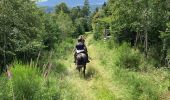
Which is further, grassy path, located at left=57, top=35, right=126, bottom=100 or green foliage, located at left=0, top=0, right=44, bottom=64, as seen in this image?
green foliage, located at left=0, top=0, right=44, bottom=64

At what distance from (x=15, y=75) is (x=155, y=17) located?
9.98 meters

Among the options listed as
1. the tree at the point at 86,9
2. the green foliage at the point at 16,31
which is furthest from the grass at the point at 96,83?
the tree at the point at 86,9

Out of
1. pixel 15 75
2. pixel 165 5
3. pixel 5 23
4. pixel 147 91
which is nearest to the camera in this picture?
pixel 15 75

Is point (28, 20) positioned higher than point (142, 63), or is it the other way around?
point (28, 20)

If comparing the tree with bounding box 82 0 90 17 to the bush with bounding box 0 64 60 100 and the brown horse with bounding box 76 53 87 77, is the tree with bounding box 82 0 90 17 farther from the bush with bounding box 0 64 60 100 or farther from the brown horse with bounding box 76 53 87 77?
the bush with bounding box 0 64 60 100

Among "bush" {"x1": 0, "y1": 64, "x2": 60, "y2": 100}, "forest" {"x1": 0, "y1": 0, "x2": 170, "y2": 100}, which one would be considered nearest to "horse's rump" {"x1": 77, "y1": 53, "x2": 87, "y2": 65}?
"forest" {"x1": 0, "y1": 0, "x2": 170, "y2": 100}

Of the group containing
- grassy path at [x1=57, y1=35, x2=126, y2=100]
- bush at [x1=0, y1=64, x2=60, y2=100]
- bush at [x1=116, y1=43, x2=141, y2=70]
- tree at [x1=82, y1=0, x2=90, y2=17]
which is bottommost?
tree at [x1=82, y1=0, x2=90, y2=17]

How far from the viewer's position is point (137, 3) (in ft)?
56.9

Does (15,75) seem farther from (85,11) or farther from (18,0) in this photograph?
(85,11)

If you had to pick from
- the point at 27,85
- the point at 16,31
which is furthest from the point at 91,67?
the point at 27,85

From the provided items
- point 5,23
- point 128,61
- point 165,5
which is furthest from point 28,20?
point 165,5

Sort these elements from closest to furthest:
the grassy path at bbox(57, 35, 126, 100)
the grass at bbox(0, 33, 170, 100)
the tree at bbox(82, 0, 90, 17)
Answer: the grass at bbox(0, 33, 170, 100) → the grassy path at bbox(57, 35, 126, 100) → the tree at bbox(82, 0, 90, 17)

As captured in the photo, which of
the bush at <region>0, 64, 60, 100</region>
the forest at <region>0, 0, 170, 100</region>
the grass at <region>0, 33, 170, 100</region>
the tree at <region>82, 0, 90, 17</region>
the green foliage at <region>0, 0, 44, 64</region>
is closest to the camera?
the bush at <region>0, 64, 60, 100</region>

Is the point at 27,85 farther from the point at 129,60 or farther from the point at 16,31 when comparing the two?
the point at 129,60
